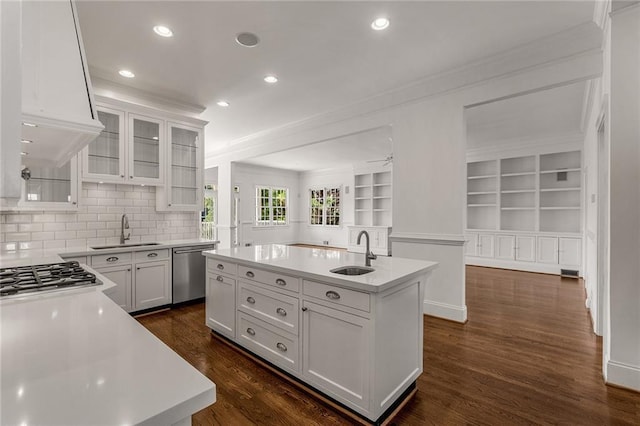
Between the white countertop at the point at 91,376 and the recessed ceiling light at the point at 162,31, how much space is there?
2559mm

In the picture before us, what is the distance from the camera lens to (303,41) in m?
2.92

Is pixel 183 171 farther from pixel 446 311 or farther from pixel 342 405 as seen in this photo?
pixel 446 311

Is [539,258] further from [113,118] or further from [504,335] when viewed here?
[113,118]

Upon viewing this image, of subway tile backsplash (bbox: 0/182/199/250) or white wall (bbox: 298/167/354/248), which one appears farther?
white wall (bbox: 298/167/354/248)

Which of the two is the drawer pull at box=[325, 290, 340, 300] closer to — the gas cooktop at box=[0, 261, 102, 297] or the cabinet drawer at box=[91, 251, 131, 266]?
the gas cooktop at box=[0, 261, 102, 297]

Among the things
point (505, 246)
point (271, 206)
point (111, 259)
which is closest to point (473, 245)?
point (505, 246)

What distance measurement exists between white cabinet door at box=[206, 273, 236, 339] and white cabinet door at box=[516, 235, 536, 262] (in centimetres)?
635

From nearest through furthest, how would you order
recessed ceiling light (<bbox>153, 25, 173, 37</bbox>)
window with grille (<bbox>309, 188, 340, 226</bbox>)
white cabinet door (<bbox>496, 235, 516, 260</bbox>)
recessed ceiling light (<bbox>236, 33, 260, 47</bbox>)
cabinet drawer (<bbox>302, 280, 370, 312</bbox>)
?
cabinet drawer (<bbox>302, 280, 370, 312</bbox>), recessed ceiling light (<bbox>153, 25, 173, 37</bbox>), recessed ceiling light (<bbox>236, 33, 260, 47</bbox>), white cabinet door (<bbox>496, 235, 516, 260</bbox>), window with grille (<bbox>309, 188, 340, 226</bbox>)

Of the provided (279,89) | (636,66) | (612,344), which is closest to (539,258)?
(612,344)

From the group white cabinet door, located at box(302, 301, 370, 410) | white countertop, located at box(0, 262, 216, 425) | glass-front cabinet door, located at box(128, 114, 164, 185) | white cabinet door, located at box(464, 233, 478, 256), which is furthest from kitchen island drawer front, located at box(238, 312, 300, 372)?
white cabinet door, located at box(464, 233, 478, 256)

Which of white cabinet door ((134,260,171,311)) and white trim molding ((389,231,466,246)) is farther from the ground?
white trim molding ((389,231,466,246))

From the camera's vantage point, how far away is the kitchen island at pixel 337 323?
177cm

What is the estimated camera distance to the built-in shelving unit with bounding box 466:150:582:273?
627 centimetres

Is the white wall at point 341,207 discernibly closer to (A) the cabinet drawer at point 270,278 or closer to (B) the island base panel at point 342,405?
(A) the cabinet drawer at point 270,278
